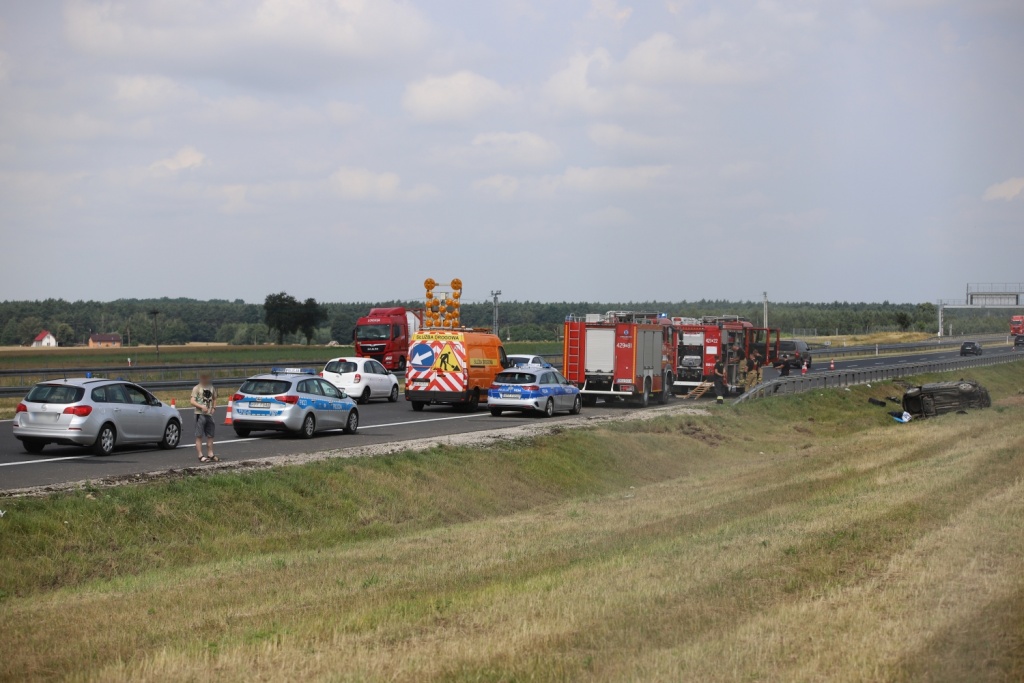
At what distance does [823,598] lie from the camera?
9305 mm

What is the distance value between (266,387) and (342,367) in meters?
14.9

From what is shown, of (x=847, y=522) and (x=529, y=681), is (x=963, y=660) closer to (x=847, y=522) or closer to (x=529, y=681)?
(x=529, y=681)

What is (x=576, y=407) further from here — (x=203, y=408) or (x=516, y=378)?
(x=203, y=408)

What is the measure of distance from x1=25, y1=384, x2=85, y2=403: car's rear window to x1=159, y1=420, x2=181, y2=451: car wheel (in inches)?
93.4

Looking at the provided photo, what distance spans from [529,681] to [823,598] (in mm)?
3199

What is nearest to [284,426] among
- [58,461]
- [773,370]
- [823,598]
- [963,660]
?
[58,461]

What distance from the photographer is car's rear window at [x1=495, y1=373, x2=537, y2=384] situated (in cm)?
3409

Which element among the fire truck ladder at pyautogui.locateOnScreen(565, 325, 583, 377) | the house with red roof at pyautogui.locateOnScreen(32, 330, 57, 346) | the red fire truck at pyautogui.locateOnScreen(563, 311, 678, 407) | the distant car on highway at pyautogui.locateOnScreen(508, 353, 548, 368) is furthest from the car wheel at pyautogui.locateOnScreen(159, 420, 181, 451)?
the house with red roof at pyautogui.locateOnScreen(32, 330, 57, 346)

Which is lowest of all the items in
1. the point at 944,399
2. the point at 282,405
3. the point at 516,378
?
the point at 944,399

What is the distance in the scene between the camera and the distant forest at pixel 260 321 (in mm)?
116812

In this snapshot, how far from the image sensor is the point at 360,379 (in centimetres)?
4056

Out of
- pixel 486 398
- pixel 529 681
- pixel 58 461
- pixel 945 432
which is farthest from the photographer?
pixel 486 398

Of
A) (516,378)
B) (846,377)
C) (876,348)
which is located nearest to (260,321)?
(876,348)

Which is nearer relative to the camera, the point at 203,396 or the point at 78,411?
the point at 203,396
